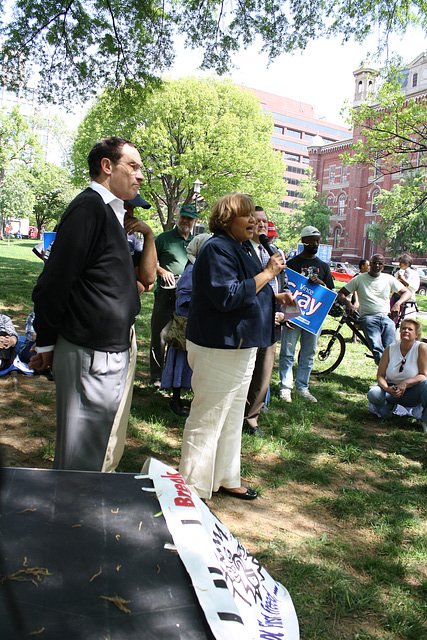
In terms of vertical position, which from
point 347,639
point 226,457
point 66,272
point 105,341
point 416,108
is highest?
point 416,108

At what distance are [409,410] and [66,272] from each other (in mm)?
4922

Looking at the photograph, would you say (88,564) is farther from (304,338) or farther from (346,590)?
(304,338)

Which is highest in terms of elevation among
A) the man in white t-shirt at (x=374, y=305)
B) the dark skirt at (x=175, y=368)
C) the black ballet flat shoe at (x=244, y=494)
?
the man in white t-shirt at (x=374, y=305)

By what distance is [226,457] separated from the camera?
3.47 metres

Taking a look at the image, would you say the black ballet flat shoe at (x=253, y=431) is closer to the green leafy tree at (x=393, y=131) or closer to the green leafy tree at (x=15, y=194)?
the green leafy tree at (x=393, y=131)

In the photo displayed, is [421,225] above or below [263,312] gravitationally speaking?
above

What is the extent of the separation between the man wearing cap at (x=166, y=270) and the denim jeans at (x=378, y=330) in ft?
10.2

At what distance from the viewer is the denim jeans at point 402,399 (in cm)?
563

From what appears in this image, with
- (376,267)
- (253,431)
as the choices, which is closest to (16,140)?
(376,267)

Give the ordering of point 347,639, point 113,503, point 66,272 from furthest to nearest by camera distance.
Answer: point 347,639
point 66,272
point 113,503

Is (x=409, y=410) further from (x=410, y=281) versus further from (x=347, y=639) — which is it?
(x=410, y=281)

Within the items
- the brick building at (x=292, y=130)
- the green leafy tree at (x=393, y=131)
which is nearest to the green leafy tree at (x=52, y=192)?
the green leafy tree at (x=393, y=131)

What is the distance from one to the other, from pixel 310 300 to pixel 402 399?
63.8 inches

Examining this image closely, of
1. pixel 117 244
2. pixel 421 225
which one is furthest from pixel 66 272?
pixel 421 225
